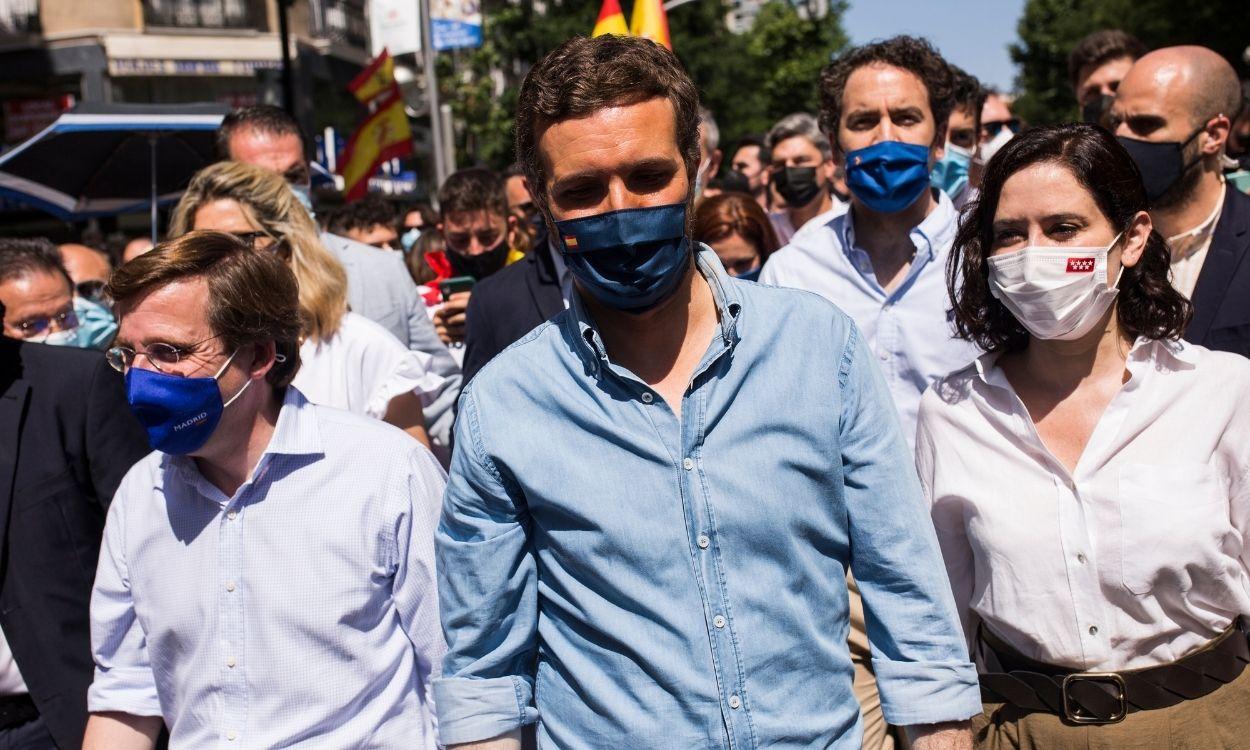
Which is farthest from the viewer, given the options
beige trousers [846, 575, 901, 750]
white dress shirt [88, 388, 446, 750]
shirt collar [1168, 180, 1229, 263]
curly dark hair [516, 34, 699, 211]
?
shirt collar [1168, 180, 1229, 263]

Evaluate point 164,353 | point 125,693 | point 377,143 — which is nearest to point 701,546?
point 164,353

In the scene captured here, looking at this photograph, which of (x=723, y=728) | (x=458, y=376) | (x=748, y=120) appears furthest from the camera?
(x=748, y=120)

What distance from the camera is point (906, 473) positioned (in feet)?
7.37

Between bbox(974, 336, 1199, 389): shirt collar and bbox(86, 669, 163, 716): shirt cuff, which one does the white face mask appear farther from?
bbox(86, 669, 163, 716): shirt cuff

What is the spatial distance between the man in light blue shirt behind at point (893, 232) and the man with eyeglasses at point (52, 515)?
83.5 inches

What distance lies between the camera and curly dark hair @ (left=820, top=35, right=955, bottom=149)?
3.92m

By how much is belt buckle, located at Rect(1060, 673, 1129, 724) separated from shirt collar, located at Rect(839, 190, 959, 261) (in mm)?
1415

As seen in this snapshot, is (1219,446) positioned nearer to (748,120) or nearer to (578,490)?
(578,490)

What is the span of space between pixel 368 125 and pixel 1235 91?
9.92 m

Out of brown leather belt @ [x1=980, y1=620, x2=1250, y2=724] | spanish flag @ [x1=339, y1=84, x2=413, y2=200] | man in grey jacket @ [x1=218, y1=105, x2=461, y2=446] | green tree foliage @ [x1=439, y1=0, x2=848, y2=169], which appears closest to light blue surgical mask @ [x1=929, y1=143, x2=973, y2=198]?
man in grey jacket @ [x1=218, y1=105, x2=461, y2=446]

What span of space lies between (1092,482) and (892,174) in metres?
1.32

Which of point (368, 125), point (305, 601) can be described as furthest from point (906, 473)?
point (368, 125)

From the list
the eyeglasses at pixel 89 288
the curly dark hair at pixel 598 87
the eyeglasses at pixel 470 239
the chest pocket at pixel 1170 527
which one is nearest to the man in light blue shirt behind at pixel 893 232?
the chest pocket at pixel 1170 527

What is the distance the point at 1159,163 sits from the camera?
154 inches
